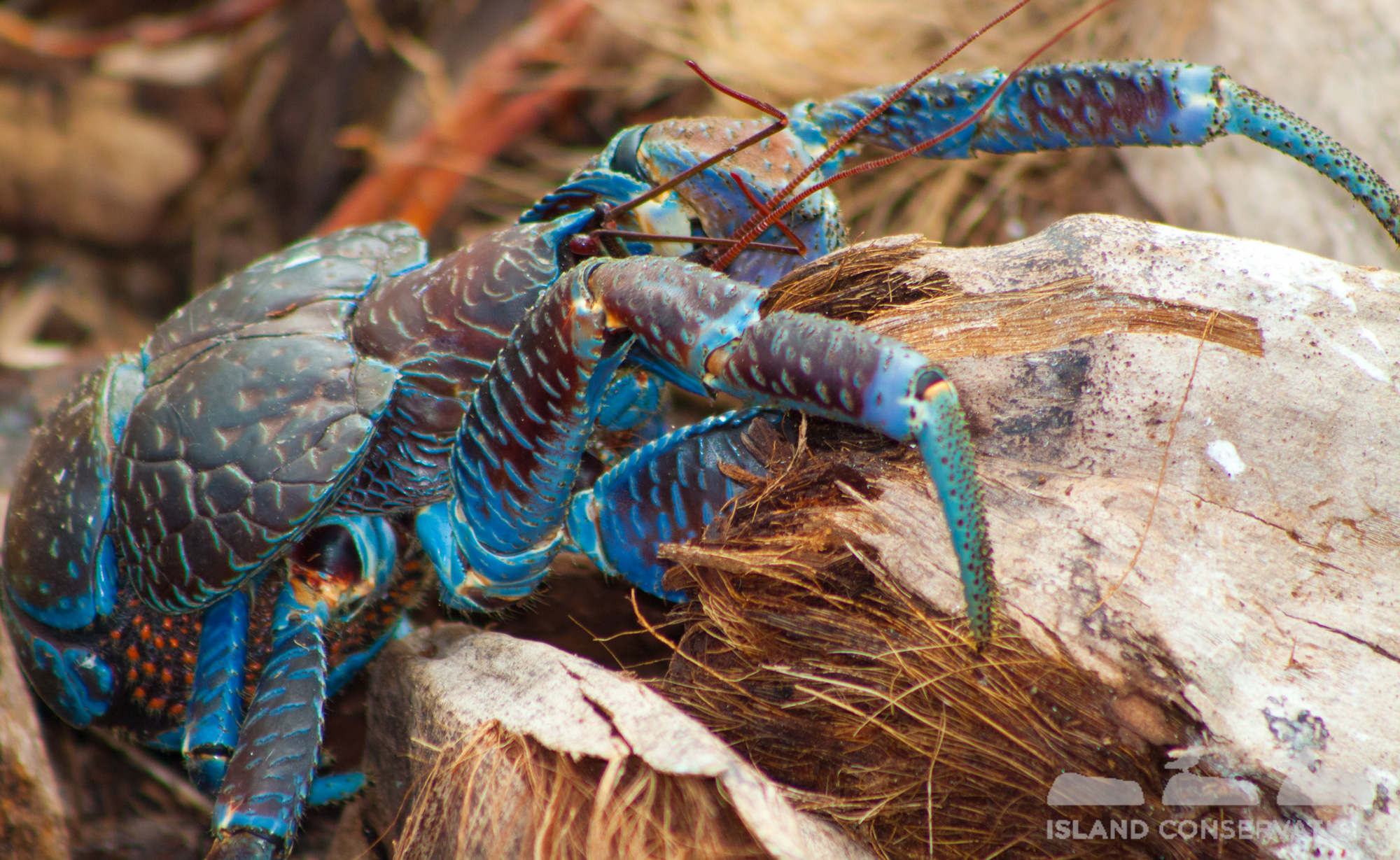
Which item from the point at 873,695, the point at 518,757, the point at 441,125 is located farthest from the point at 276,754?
the point at 441,125

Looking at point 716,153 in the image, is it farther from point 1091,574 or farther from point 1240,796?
point 1240,796

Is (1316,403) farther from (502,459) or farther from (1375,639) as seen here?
(502,459)

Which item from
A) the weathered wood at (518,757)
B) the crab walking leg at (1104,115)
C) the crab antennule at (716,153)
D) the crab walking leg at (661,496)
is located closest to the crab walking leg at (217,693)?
the weathered wood at (518,757)

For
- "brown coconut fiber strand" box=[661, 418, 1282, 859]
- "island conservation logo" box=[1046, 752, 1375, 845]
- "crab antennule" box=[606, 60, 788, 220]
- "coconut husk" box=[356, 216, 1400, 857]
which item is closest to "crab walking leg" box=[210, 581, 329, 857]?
"coconut husk" box=[356, 216, 1400, 857]

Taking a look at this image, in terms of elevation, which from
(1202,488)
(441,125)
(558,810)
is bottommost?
(558,810)

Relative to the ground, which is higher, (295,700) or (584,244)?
(584,244)

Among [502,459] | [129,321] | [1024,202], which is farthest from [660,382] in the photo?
[129,321]
